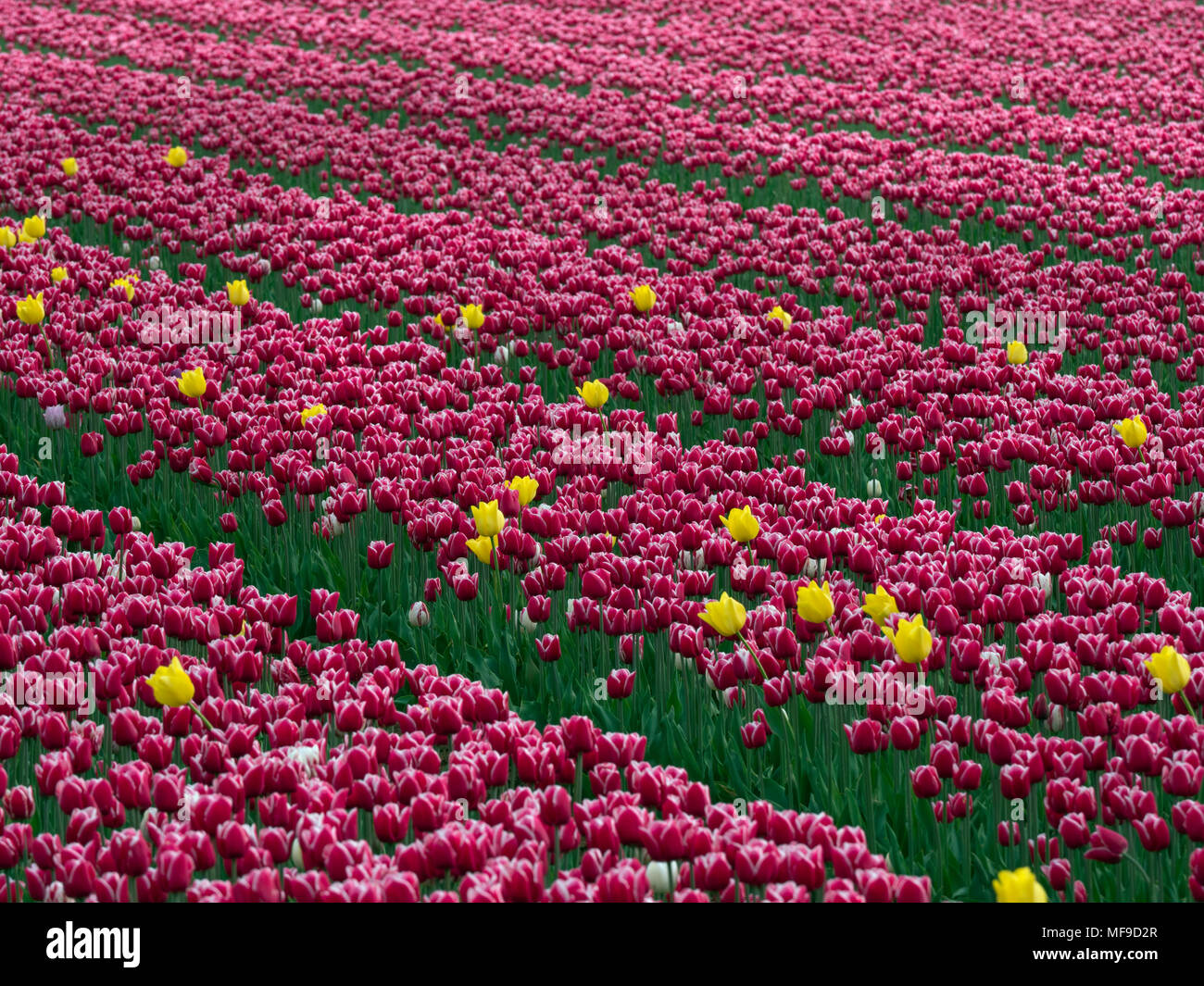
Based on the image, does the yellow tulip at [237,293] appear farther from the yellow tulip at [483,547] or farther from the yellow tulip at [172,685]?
the yellow tulip at [172,685]

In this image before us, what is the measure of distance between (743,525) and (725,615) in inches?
39.0

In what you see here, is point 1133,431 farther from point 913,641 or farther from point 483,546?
point 483,546

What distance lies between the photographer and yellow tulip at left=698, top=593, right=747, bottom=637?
14.7 ft

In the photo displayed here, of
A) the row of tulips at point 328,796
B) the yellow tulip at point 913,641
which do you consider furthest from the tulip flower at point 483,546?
the yellow tulip at point 913,641

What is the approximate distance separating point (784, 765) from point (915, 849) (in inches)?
22.1

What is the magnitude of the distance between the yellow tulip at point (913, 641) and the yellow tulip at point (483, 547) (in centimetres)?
197

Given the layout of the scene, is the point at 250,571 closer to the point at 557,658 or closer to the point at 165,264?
the point at 557,658

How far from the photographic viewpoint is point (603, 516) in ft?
19.3

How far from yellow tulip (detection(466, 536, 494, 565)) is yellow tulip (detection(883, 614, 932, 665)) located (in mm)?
1975

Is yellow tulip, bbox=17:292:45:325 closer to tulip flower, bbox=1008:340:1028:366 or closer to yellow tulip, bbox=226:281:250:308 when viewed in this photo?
yellow tulip, bbox=226:281:250:308

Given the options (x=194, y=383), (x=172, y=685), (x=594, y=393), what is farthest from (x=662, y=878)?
(x=194, y=383)

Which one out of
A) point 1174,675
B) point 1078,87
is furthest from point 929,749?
point 1078,87

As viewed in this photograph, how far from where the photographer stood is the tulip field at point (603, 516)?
3.61 metres

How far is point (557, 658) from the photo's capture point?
4.93 metres
